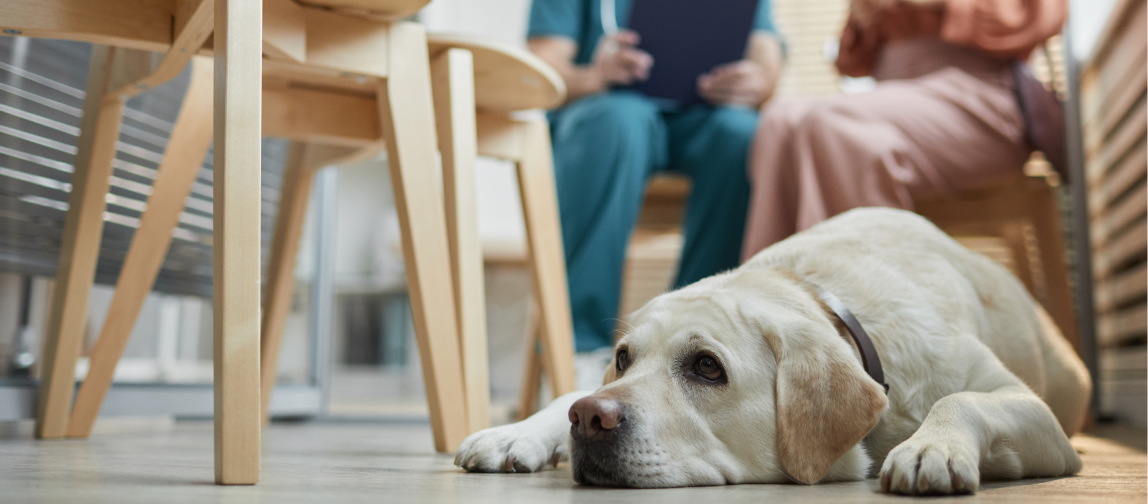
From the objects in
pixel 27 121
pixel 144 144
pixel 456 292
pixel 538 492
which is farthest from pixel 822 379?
pixel 144 144

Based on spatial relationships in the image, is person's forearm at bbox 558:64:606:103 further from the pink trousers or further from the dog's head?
the dog's head

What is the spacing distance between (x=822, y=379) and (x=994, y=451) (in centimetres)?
26

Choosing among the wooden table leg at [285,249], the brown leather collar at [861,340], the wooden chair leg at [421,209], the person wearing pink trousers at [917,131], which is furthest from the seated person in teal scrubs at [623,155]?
the brown leather collar at [861,340]

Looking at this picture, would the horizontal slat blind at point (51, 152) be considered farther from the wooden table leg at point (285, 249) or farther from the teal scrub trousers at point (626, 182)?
the teal scrub trousers at point (626, 182)

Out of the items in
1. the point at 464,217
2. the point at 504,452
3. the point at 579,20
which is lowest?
the point at 504,452

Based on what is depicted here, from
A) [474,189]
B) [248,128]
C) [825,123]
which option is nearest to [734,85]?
[825,123]

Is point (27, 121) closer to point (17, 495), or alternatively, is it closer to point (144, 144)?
point (144, 144)

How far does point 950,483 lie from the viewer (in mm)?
962

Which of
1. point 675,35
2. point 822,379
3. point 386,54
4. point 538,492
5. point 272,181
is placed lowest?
point 538,492

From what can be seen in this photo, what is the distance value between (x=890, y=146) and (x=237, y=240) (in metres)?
1.80

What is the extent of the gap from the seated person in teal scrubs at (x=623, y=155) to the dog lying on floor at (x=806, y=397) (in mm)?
1109

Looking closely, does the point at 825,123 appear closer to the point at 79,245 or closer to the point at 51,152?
the point at 79,245

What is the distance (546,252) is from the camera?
6.75ft

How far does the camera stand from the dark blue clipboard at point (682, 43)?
2873 mm
